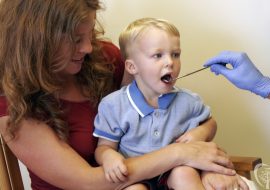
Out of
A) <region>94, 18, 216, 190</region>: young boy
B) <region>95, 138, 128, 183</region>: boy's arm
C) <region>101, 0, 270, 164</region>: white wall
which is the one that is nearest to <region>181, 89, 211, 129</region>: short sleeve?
<region>94, 18, 216, 190</region>: young boy

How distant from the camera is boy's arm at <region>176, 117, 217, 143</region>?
118cm

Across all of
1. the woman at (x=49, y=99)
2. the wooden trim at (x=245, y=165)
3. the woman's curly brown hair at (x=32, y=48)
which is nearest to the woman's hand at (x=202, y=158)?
the woman at (x=49, y=99)

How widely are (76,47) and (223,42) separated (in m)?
0.65

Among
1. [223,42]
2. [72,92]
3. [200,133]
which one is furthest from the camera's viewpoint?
[223,42]

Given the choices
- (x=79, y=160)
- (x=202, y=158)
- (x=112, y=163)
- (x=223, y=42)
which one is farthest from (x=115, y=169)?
(x=223, y=42)

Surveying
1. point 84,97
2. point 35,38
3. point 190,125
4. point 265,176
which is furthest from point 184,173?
point 35,38

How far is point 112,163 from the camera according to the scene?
3.64ft

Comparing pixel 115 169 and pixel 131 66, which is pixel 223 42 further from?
pixel 115 169

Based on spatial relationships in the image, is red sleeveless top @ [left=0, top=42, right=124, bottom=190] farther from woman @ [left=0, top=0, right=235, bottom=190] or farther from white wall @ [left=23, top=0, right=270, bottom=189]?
white wall @ [left=23, top=0, right=270, bottom=189]

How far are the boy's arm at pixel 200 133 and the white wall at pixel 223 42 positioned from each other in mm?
398

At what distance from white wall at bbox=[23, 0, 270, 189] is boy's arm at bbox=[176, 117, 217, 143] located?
0.40 meters

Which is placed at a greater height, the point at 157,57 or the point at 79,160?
the point at 157,57

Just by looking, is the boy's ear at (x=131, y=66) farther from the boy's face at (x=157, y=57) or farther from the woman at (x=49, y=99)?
the woman at (x=49, y=99)

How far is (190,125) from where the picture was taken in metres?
1.23
